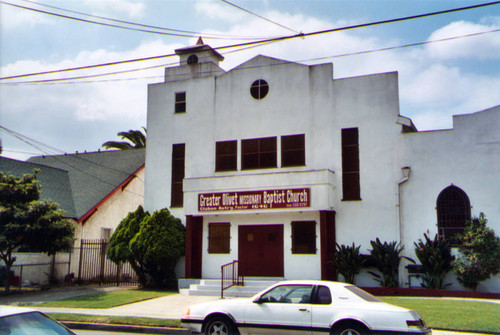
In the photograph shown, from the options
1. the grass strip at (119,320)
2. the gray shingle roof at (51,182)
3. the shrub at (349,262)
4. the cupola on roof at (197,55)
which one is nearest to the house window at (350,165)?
the shrub at (349,262)

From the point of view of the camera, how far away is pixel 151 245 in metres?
20.8

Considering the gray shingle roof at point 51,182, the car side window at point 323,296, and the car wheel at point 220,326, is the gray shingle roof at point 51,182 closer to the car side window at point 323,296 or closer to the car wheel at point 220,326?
the car wheel at point 220,326

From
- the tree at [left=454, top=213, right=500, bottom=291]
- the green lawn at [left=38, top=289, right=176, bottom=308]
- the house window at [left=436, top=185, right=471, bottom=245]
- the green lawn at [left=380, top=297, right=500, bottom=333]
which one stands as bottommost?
the green lawn at [left=38, top=289, right=176, bottom=308]

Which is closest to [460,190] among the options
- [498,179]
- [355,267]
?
[498,179]

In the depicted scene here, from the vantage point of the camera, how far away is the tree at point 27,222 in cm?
1953

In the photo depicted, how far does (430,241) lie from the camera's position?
18453 mm

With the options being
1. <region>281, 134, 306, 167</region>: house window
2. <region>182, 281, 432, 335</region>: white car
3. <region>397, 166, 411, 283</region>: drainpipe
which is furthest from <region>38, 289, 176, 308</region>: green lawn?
<region>397, 166, 411, 283</region>: drainpipe

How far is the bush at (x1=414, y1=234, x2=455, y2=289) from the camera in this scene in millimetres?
17953

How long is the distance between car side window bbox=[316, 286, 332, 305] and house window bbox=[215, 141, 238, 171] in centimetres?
1302

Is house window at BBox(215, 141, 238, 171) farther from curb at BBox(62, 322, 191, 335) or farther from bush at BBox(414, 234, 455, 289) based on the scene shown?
curb at BBox(62, 322, 191, 335)

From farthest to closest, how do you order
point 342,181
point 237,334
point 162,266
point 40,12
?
point 162,266 → point 342,181 → point 40,12 → point 237,334

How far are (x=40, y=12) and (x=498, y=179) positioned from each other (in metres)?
16.9

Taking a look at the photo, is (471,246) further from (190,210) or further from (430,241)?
(190,210)

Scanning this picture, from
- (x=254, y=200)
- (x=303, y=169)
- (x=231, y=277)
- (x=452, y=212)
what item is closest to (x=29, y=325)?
(x=254, y=200)
